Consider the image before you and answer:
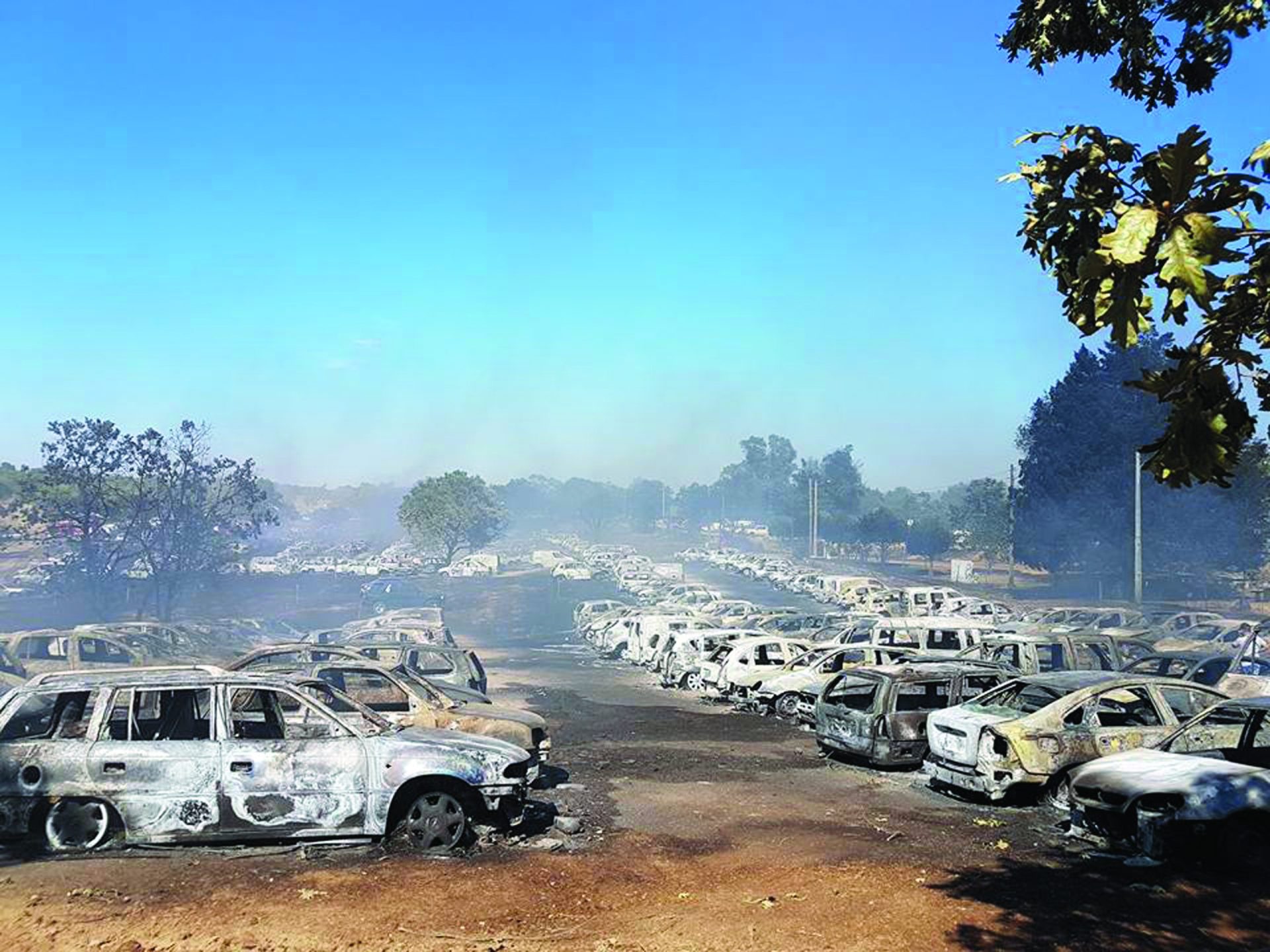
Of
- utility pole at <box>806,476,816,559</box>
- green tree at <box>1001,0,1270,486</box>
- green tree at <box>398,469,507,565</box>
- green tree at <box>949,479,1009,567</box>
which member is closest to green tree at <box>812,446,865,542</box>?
utility pole at <box>806,476,816,559</box>

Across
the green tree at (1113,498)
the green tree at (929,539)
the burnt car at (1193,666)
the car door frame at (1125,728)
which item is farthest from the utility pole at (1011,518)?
the car door frame at (1125,728)

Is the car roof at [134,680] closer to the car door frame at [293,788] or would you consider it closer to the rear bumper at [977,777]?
the car door frame at [293,788]

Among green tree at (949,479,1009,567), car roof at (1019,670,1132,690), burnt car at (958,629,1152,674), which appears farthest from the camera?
green tree at (949,479,1009,567)

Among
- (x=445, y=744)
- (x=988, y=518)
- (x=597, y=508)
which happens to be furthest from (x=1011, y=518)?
(x=597, y=508)

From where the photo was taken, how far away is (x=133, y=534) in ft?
122

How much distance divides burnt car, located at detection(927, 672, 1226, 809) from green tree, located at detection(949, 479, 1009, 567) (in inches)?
2285

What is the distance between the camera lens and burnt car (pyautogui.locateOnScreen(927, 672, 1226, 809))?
1065 cm

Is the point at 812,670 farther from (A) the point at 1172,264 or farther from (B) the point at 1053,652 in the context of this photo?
(A) the point at 1172,264

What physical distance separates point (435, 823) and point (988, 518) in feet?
237

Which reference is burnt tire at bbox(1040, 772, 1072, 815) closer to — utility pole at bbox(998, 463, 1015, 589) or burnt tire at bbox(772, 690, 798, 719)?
burnt tire at bbox(772, 690, 798, 719)

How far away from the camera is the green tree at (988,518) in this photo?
237ft

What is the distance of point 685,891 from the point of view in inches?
314

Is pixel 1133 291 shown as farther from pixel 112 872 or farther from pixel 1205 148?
pixel 112 872

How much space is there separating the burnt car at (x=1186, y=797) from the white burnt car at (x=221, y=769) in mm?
5031
